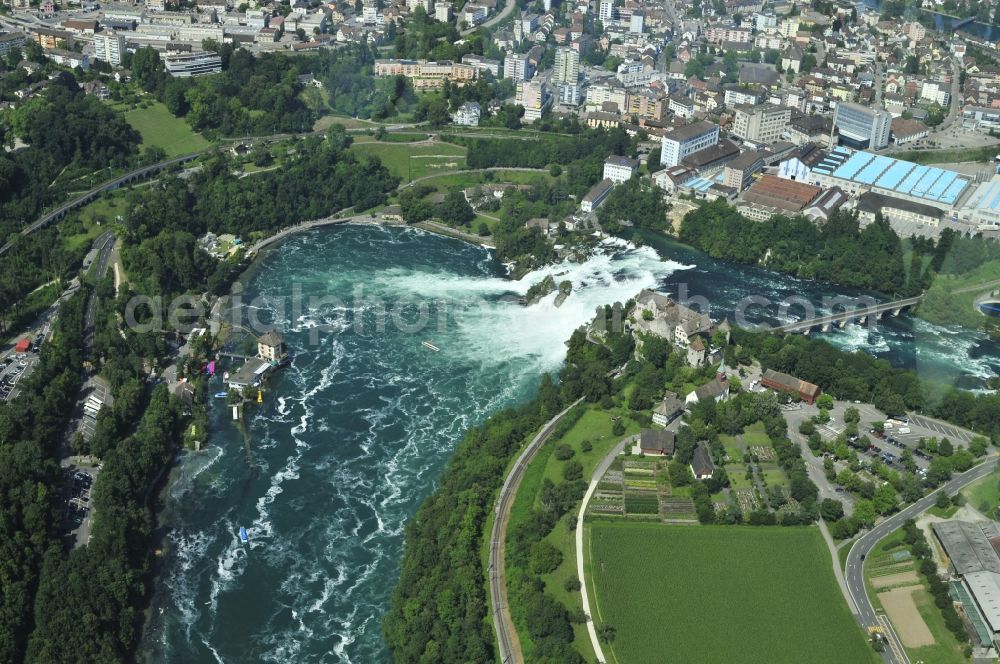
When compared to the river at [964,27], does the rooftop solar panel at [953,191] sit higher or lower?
lower

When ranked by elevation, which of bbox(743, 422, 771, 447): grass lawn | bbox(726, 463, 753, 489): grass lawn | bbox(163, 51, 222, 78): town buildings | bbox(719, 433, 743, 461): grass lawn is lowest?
bbox(726, 463, 753, 489): grass lawn

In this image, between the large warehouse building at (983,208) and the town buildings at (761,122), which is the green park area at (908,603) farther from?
the town buildings at (761,122)

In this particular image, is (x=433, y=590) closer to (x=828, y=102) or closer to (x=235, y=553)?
(x=235, y=553)

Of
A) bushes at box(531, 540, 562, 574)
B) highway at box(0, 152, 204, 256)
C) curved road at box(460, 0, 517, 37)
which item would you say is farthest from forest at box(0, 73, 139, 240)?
bushes at box(531, 540, 562, 574)

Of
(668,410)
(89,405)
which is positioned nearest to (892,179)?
(668,410)

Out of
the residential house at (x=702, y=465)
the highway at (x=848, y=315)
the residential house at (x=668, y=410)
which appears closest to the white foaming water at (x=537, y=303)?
the residential house at (x=668, y=410)

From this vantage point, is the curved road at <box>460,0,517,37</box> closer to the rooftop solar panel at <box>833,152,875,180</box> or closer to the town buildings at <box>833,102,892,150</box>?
the town buildings at <box>833,102,892,150</box>

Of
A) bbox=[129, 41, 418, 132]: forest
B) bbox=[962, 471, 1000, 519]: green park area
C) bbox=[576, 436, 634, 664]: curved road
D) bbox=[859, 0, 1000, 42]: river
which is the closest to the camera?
bbox=[576, 436, 634, 664]: curved road
